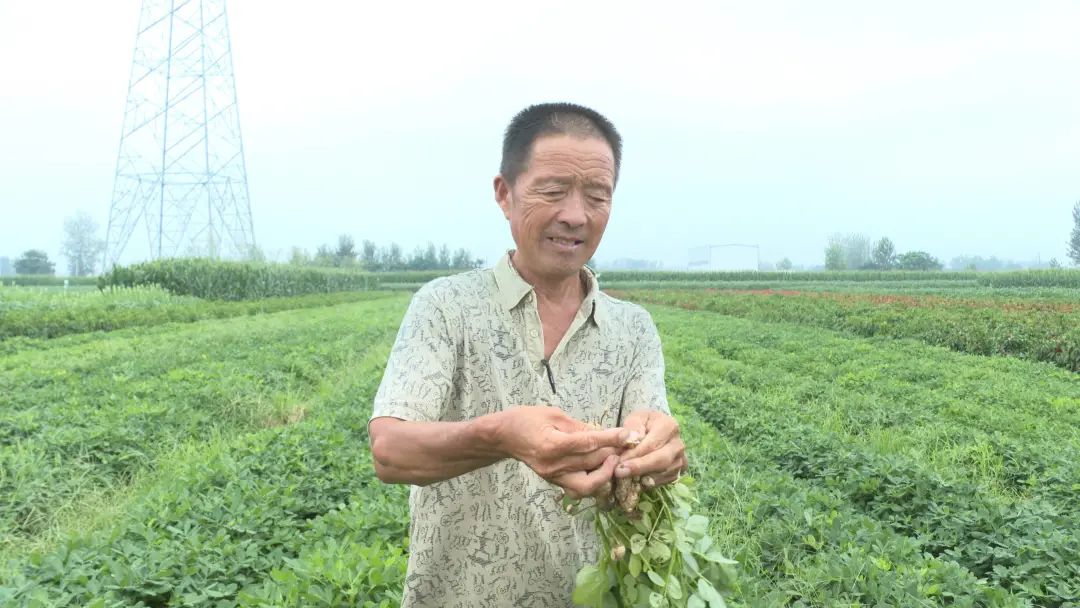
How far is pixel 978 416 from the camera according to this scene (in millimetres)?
7062

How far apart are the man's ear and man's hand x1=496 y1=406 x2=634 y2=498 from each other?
66 cm

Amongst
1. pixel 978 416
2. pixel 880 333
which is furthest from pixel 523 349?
pixel 880 333

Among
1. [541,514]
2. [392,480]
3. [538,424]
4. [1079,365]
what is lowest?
[1079,365]

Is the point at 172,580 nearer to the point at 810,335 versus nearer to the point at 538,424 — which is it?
the point at 538,424

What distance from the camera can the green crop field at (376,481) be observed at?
127 inches

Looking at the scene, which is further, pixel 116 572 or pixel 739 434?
pixel 739 434

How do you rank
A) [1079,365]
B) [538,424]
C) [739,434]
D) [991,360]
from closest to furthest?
[538,424]
[739,434]
[991,360]
[1079,365]

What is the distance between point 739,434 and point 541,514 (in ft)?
17.0

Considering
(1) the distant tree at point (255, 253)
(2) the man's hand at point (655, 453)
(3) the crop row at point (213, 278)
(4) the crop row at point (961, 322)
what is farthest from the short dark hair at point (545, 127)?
(1) the distant tree at point (255, 253)

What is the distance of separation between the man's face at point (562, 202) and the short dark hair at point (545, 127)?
0.02 meters

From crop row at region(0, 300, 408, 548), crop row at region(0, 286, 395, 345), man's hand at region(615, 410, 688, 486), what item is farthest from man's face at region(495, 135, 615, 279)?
crop row at region(0, 286, 395, 345)

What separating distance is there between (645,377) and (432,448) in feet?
2.17

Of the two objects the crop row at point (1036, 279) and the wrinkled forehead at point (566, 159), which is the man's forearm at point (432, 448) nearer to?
the wrinkled forehead at point (566, 159)

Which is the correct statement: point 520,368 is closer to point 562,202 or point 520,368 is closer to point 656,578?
point 562,202
